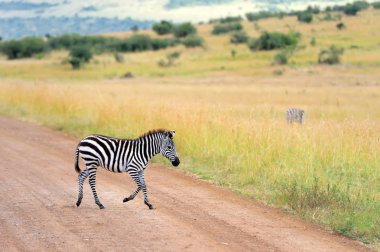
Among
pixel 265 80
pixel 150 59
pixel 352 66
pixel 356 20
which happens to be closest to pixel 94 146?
pixel 265 80

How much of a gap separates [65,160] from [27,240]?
6.72 metres

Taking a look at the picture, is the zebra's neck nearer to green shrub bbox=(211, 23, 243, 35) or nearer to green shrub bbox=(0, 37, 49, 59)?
green shrub bbox=(0, 37, 49, 59)

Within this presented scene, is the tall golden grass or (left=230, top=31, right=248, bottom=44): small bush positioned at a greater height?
the tall golden grass

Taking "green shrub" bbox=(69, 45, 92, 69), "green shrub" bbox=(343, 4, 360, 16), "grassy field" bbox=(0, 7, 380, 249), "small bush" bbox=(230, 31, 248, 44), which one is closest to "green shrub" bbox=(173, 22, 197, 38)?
"small bush" bbox=(230, 31, 248, 44)

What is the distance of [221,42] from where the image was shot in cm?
8331

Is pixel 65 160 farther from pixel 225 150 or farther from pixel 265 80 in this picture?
pixel 265 80

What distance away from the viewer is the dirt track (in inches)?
338

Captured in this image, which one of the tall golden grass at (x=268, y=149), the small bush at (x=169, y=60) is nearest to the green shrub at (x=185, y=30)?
the small bush at (x=169, y=60)

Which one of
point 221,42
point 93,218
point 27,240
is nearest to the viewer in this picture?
point 27,240

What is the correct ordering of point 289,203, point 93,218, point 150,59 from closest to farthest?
point 93,218 < point 289,203 < point 150,59

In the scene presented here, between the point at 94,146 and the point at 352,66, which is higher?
the point at 94,146

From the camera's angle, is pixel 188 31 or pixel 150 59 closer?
pixel 150 59

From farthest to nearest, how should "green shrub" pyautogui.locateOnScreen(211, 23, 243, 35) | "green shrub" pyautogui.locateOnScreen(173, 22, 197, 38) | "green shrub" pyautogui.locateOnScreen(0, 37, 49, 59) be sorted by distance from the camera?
"green shrub" pyautogui.locateOnScreen(173, 22, 197, 38)
"green shrub" pyautogui.locateOnScreen(211, 23, 243, 35)
"green shrub" pyautogui.locateOnScreen(0, 37, 49, 59)

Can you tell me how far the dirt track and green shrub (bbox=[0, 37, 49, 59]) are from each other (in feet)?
232
